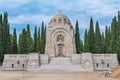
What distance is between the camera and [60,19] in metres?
68.9

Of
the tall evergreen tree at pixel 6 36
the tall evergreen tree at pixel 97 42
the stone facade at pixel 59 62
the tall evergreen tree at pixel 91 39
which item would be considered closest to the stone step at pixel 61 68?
the stone facade at pixel 59 62

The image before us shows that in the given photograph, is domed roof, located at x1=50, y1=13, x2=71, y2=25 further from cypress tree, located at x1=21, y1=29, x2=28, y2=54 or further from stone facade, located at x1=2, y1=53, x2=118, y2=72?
stone facade, located at x1=2, y1=53, x2=118, y2=72

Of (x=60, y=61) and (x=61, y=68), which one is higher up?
(x=60, y=61)

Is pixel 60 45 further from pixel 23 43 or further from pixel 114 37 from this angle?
pixel 114 37

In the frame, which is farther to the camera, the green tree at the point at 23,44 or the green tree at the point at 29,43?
the green tree at the point at 29,43

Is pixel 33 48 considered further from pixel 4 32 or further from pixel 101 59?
pixel 101 59

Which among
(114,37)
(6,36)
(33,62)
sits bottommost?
(33,62)

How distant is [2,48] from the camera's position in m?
63.8

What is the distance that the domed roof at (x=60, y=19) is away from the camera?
68.4 meters

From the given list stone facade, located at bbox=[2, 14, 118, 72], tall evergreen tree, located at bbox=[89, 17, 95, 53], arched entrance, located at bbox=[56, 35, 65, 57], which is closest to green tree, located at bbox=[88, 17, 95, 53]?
tall evergreen tree, located at bbox=[89, 17, 95, 53]

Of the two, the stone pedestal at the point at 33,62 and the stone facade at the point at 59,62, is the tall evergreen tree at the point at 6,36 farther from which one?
the stone pedestal at the point at 33,62

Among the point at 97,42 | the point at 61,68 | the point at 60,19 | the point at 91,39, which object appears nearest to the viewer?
the point at 61,68

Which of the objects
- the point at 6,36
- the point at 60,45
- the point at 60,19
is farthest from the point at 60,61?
the point at 6,36

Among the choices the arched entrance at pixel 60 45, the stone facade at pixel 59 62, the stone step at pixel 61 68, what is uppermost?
the arched entrance at pixel 60 45
